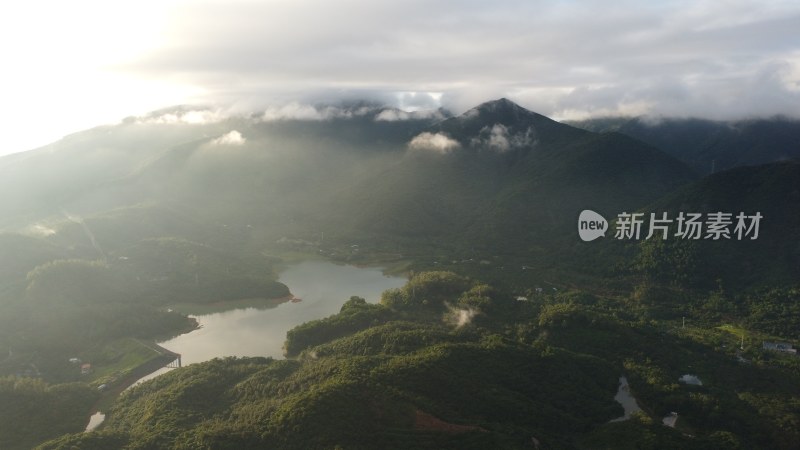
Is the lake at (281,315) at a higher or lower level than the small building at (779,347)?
lower

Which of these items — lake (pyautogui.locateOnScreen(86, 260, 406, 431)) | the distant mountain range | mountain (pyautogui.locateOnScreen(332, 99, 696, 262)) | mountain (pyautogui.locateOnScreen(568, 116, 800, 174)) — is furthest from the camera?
mountain (pyautogui.locateOnScreen(568, 116, 800, 174))

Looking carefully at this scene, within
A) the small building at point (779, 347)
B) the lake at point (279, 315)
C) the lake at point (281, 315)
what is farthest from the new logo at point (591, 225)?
the small building at point (779, 347)

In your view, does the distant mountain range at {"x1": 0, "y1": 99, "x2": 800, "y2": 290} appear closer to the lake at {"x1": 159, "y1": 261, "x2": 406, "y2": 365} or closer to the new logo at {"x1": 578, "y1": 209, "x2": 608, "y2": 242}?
the new logo at {"x1": 578, "y1": 209, "x2": 608, "y2": 242}

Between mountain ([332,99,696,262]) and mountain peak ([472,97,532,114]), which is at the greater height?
mountain peak ([472,97,532,114])

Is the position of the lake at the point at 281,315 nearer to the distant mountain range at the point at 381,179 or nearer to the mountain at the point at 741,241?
the distant mountain range at the point at 381,179

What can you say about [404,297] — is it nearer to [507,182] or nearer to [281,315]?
[281,315]

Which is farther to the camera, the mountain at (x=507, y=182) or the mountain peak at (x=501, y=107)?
the mountain peak at (x=501, y=107)

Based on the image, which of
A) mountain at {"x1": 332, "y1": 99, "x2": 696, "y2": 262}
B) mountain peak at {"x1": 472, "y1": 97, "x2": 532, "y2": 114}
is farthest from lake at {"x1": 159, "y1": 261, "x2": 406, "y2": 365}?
mountain peak at {"x1": 472, "y1": 97, "x2": 532, "y2": 114}
